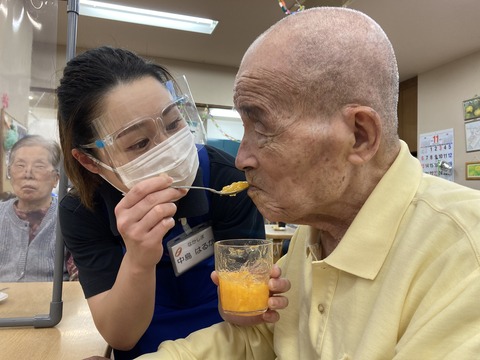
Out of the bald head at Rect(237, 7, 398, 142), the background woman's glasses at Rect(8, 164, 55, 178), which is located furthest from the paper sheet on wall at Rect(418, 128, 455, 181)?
the bald head at Rect(237, 7, 398, 142)

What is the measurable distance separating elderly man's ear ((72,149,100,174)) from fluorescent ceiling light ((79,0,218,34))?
3.90 m

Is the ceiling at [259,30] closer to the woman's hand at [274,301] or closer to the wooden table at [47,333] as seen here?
the wooden table at [47,333]

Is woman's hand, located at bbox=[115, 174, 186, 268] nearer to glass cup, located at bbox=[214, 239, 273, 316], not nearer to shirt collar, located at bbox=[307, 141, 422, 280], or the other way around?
glass cup, located at bbox=[214, 239, 273, 316]

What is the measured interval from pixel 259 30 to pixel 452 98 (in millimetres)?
3347

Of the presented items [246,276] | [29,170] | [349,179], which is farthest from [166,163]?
[29,170]

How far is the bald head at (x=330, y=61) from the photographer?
2.44ft

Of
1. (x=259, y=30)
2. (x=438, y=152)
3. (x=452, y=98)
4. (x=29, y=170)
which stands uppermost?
(x=259, y=30)

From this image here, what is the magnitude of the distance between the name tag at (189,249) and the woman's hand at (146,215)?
10.7 inches

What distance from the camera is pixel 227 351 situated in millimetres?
1043

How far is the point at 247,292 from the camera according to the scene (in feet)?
3.07

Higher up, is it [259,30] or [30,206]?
[259,30]

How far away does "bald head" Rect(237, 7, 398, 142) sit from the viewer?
29.3 inches

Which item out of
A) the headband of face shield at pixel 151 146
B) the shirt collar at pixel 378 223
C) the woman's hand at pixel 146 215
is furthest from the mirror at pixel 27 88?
the shirt collar at pixel 378 223

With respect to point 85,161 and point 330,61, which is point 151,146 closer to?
point 85,161
